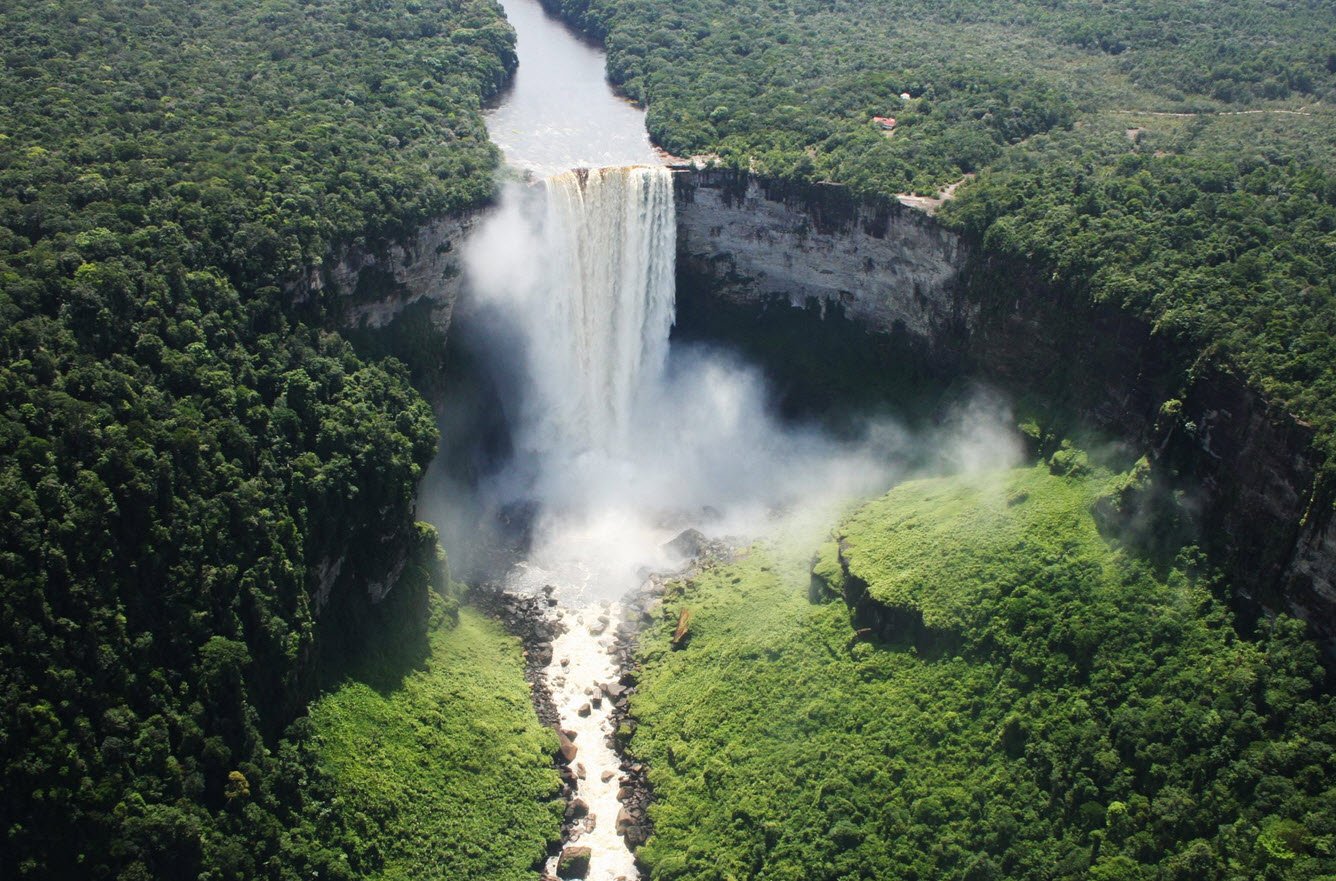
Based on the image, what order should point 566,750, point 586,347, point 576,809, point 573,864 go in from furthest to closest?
point 586,347 < point 566,750 < point 576,809 < point 573,864

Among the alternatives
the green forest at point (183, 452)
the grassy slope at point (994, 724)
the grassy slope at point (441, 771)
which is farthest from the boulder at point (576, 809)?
the grassy slope at point (994, 724)

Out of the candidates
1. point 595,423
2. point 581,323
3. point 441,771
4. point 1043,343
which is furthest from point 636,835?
point 581,323

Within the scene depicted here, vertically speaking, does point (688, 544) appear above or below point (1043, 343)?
below

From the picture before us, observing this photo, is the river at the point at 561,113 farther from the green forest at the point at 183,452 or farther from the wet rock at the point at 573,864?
the wet rock at the point at 573,864

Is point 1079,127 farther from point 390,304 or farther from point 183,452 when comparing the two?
point 183,452

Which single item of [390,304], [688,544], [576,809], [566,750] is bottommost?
[576,809]

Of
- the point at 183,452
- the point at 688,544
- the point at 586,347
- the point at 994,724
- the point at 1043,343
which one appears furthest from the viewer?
the point at 586,347

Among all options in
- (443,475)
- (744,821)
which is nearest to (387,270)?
(443,475)

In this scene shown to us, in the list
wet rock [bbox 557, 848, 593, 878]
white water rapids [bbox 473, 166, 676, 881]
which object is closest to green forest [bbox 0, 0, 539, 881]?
wet rock [bbox 557, 848, 593, 878]
